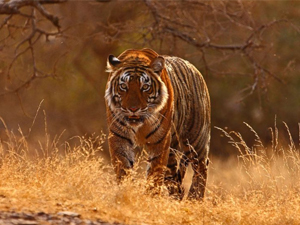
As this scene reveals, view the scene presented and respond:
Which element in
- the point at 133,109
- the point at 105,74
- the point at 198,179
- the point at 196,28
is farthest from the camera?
the point at 105,74

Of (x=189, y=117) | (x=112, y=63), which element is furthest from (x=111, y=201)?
(x=189, y=117)

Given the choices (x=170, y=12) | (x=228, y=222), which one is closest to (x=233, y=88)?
(x=170, y=12)

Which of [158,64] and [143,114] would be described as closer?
[143,114]

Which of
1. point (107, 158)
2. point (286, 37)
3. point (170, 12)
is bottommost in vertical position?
point (107, 158)

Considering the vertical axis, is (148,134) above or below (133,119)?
below

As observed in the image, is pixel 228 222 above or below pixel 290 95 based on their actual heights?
above

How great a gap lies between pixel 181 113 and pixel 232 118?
9680 millimetres

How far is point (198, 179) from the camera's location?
8508 millimetres

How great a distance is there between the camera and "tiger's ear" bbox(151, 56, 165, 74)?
7502 mm

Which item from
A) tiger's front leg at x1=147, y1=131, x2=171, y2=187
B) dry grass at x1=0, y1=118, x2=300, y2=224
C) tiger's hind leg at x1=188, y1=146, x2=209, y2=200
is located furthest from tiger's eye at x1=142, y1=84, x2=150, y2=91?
tiger's hind leg at x1=188, y1=146, x2=209, y2=200

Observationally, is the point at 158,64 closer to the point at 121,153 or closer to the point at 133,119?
the point at 133,119

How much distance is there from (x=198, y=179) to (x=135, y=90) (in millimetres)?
1710

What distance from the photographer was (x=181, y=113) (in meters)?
A: 8.24

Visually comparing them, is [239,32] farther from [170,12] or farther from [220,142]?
[170,12]
